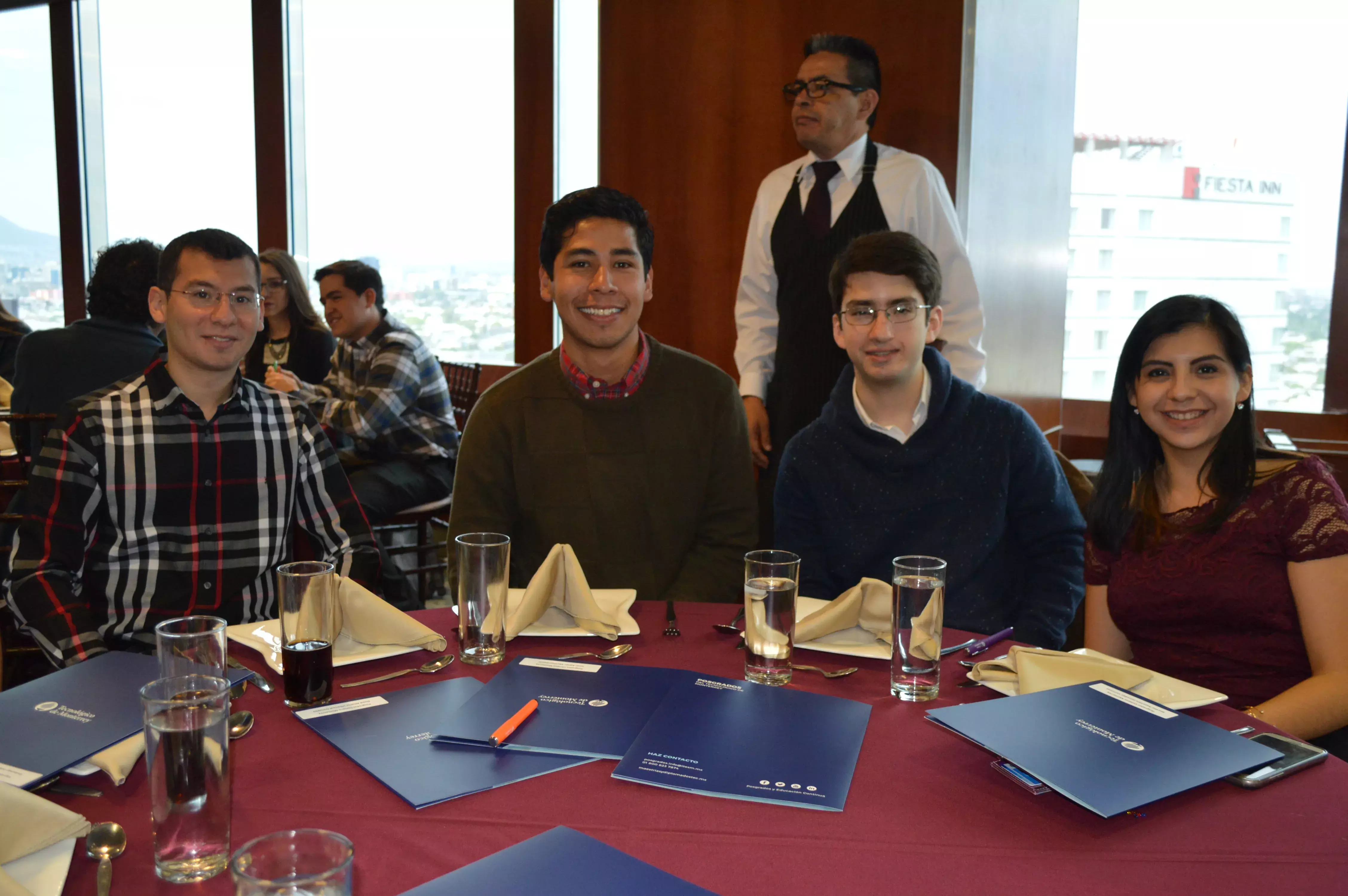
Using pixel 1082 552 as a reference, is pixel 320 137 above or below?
above

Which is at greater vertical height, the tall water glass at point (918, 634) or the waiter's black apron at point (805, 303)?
the waiter's black apron at point (805, 303)

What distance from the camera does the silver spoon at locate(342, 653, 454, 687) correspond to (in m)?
1.25

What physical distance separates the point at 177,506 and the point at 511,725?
1.08 m

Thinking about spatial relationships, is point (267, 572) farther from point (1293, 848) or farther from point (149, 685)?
point (1293, 848)

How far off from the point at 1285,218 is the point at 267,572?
3.89 m

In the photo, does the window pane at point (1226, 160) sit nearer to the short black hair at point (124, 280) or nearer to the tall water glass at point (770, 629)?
the tall water glass at point (770, 629)

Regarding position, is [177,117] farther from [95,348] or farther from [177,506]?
[177,506]

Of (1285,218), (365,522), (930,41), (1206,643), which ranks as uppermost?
(930,41)

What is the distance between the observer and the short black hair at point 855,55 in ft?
9.14

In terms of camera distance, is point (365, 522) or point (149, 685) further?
point (365, 522)

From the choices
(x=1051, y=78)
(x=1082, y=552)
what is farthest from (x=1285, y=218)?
(x=1082, y=552)

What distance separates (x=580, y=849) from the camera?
0.84m

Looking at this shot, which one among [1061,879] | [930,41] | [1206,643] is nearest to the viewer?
[1061,879]

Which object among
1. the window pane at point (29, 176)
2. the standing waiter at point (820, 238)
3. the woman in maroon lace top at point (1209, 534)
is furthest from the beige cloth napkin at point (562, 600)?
the window pane at point (29, 176)
